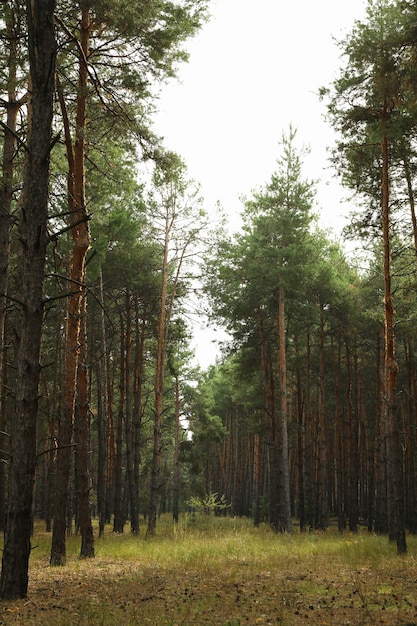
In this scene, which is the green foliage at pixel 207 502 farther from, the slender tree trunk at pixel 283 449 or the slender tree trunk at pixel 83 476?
the slender tree trunk at pixel 83 476

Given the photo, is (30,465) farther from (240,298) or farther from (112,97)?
(240,298)

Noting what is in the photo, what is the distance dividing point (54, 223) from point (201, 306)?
6452mm

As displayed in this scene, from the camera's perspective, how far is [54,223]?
15984 mm

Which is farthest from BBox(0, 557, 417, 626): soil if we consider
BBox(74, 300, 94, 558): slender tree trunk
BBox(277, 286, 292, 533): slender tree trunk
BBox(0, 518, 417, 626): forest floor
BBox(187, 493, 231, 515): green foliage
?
BBox(187, 493, 231, 515): green foliage

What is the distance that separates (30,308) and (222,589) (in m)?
4.96

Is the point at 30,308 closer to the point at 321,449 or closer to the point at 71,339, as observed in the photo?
the point at 71,339

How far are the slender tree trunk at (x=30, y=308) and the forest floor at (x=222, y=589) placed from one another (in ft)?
2.27

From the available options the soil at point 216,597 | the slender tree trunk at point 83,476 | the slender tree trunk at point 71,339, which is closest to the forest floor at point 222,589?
the soil at point 216,597

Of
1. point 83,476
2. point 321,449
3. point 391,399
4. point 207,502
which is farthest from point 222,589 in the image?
point 207,502

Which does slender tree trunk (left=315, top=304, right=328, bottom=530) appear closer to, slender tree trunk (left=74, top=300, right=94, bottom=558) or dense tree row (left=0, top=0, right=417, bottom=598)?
dense tree row (left=0, top=0, right=417, bottom=598)

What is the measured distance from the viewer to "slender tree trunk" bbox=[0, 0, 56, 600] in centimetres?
626

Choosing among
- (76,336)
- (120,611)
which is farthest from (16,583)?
(76,336)

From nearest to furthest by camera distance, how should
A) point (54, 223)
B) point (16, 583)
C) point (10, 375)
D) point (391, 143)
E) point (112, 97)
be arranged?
point (16, 583) < point (112, 97) < point (391, 143) < point (54, 223) < point (10, 375)

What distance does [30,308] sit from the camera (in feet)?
21.5
